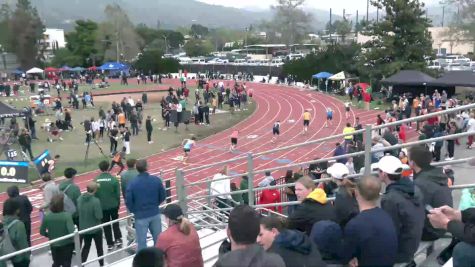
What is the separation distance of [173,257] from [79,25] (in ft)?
262

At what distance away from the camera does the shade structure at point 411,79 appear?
30984 millimetres

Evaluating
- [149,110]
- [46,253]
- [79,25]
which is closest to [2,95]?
[149,110]

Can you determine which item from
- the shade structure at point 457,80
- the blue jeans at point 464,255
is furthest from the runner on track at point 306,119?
the blue jeans at point 464,255

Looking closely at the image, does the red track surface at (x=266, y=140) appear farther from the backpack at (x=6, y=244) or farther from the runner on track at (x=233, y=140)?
the backpack at (x=6, y=244)

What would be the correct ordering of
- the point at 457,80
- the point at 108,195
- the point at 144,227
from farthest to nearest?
the point at 457,80
the point at 108,195
the point at 144,227

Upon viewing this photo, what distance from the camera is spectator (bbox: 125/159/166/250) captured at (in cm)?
645

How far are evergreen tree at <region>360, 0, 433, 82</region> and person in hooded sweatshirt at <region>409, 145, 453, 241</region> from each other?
3331 centimetres

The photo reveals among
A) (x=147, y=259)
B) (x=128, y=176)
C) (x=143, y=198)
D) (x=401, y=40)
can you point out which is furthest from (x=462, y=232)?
(x=401, y=40)

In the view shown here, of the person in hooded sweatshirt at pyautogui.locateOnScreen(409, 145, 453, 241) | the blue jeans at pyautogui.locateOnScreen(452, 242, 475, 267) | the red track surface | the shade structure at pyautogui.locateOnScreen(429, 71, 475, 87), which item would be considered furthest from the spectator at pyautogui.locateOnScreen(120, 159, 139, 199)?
the shade structure at pyautogui.locateOnScreen(429, 71, 475, 87)

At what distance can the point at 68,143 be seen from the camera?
24.5 meters

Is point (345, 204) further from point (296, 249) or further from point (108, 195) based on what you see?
point (108, 195)

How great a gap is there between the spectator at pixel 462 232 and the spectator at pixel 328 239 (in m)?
0.76

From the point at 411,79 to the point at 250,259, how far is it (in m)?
30.6

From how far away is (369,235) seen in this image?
359 centimetres
